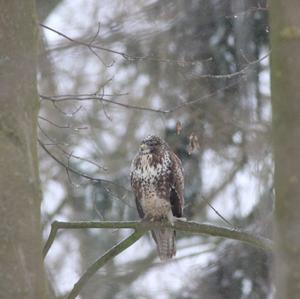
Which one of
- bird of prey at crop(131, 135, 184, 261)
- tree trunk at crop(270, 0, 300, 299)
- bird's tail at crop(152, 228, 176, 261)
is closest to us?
tree trunk at crop(270, 0, 300, 299)

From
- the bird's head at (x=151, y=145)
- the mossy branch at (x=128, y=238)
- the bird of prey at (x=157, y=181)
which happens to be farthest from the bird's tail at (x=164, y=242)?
the mossy branch at (x=128, y=238)

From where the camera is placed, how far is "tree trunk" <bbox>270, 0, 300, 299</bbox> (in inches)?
83.9

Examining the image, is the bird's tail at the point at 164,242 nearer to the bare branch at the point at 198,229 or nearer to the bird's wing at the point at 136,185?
the bird's wing at the point at 136,185

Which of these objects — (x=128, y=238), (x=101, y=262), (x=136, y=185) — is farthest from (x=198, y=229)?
(x=136, y=185)

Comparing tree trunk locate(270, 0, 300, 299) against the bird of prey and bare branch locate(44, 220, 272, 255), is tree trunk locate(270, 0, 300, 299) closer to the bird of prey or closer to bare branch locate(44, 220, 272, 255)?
bare branch locate(44, 220, 272, 255)

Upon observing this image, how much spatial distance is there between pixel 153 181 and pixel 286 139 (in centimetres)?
387

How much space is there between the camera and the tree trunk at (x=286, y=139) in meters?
2.13

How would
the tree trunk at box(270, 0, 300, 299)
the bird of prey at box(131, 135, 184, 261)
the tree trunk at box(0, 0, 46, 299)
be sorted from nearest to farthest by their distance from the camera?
1. the tree trunk at box(270, 0, 300, 299)
2. the tree trunk at box(0, 0, 46, 299)
3. the bird of prey at box(131, 135, 184, 261)

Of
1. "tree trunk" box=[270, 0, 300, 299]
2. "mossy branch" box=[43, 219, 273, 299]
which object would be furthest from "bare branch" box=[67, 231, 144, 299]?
"tree trunk" box=[270, 0, 300, 299]

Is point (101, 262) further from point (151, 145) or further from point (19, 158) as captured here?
point (151, 145)

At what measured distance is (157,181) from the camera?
241 inches

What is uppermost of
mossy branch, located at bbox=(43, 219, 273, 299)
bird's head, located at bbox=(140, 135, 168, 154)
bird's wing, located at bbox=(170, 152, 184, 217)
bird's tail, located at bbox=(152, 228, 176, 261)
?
bird's head, located at bbox=(140, 135, 168, 154)

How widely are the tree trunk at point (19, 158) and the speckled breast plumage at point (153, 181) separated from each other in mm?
2488

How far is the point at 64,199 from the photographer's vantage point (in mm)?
10000
